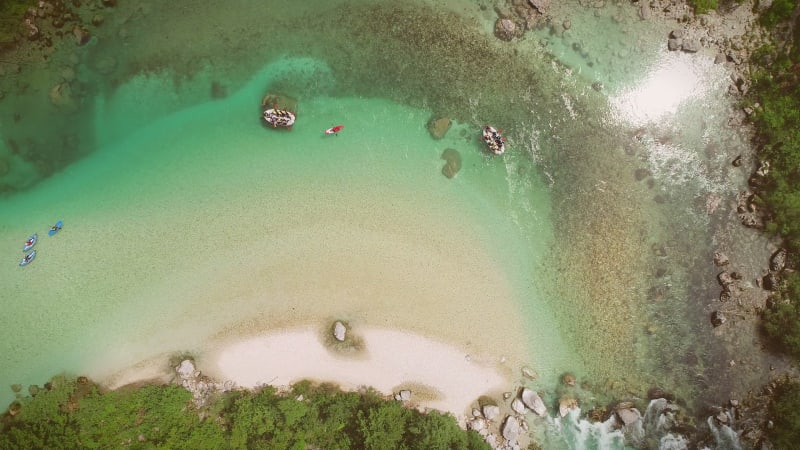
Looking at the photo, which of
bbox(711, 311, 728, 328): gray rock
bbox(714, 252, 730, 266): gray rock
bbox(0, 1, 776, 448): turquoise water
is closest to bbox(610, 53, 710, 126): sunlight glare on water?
bbox(0, 1, 776, 448): turquoise water

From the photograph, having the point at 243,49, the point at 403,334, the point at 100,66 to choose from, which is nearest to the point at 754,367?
the point at 403,334

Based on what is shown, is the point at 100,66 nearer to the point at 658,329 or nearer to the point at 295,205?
the point at 295,205

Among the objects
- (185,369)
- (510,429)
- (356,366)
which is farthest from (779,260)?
(185,369)

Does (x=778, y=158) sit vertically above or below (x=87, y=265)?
above

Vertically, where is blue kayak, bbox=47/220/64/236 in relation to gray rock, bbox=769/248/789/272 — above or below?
above

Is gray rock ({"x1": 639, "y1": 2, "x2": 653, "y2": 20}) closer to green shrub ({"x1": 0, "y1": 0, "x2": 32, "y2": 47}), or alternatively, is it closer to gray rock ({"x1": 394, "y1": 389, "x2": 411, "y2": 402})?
gray rock ({"x1": 394, "y1": 389, "x2": 411, "y2": 402})

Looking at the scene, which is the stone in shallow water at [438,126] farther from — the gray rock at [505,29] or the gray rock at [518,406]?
the gray rock at [518,406]


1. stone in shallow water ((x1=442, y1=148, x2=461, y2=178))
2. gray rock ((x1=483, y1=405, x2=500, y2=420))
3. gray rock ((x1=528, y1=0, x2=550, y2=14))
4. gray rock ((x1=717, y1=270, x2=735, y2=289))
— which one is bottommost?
gray rock ((x1=483, y1=405, x2=500, y2=420))
